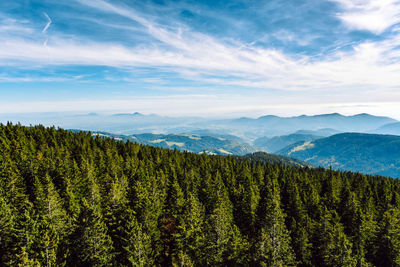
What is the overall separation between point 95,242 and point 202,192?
36251 mm

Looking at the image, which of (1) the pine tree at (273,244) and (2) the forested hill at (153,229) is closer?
(2) the forested hill at (153,229)

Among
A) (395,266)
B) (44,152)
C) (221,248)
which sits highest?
(44,152)

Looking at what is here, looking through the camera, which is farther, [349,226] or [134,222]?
[349,226]

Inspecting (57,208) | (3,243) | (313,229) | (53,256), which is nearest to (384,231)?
(313,229)

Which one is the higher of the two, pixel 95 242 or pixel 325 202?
pixel 95 242

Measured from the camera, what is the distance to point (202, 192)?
207ft

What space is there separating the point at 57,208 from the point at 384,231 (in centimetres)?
6836

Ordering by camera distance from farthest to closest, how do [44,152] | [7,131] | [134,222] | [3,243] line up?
[7,131], [44,152], [134,222], [3,243]

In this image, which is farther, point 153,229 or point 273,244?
point 153,229

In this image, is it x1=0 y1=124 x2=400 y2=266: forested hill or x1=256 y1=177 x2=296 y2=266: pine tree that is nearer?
x1=0 y1=124 x2=400 y2=266: forested hill

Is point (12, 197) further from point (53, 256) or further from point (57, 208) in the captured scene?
point (53, 256)

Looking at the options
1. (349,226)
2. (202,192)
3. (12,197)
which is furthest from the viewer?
(202,192)

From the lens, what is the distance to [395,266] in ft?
144

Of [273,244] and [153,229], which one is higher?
[153,229]
